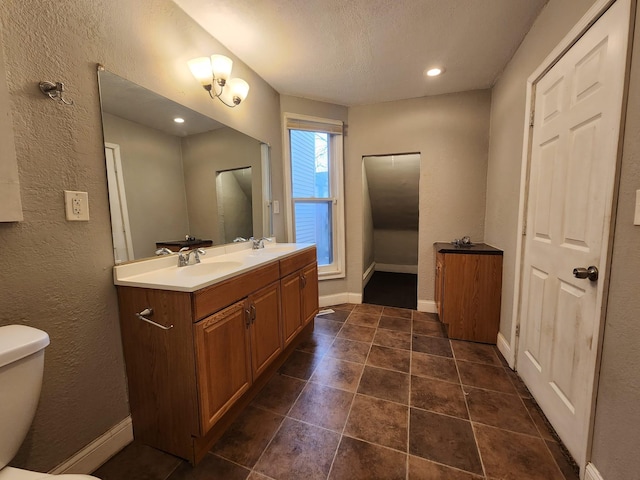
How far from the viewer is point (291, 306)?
1947 mm

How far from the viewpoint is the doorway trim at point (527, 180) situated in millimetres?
972

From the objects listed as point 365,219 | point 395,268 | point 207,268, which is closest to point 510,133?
point 365,219

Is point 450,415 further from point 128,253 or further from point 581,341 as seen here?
point 128,253

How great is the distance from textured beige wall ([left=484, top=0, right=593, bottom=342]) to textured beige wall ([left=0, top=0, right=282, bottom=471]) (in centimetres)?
221

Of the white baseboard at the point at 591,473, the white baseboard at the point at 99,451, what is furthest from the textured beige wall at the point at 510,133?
the white baseboard at the point at 99,451

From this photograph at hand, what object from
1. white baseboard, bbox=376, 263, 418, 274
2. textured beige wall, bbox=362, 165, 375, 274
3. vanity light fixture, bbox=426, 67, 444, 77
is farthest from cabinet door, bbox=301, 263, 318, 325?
white baseboard, bbox=376, 263, 418, 274

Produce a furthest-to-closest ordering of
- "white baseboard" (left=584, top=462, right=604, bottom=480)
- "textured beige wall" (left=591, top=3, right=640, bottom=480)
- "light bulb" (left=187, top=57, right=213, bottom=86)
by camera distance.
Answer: "light bulb" (left=187, top=57, right=213, bottom=86)
"white baseboard" (left=584, top=462, right=604, bottom=480)
"textured beige wall" (left=591, top=3, right=640, bottom=480)

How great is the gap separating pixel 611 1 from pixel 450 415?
1997 mm

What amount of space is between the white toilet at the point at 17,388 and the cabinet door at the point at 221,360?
0.47 meters

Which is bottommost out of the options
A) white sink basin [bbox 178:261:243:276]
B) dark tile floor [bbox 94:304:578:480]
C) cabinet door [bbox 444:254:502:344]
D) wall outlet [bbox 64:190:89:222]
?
dark tile floor [bbox 94:304:578:480]

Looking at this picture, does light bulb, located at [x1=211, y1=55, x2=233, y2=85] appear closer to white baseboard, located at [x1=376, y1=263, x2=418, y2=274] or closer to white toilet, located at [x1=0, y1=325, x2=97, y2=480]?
white toilet, located at [x1=0, y1=325, x2=97, y2=480]

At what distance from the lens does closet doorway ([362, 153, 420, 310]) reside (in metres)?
3.60

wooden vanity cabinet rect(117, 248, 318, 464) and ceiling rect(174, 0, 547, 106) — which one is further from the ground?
ceiling rect(174, 0, 547, 106)

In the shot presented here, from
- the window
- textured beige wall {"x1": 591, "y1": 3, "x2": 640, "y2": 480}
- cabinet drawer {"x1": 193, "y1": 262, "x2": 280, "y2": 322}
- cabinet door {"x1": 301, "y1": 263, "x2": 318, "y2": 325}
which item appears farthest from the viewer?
the window
